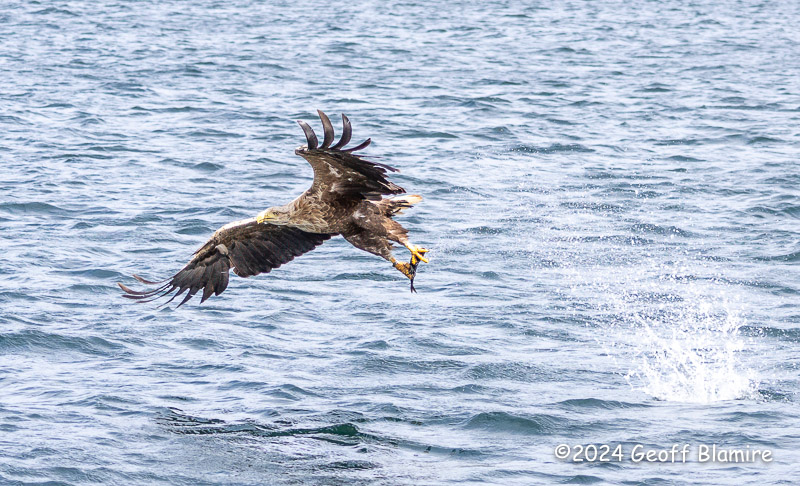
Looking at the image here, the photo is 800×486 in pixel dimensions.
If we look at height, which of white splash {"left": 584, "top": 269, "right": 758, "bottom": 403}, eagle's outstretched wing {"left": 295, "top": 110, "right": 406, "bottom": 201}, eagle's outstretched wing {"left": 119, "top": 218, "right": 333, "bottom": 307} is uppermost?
eagle's outstretched wing {"left": 295, "top": 110, "right": 406, "bottom": 201}

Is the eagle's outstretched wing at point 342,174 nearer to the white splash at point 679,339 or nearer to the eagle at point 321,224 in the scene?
the eagle at point 321,224

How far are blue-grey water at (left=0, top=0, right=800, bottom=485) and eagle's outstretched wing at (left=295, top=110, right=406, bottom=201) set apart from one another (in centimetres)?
204

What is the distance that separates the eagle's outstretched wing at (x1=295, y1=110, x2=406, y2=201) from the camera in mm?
8695

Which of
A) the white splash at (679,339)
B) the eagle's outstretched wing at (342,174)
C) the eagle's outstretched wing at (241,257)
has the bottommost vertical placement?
the white splash at (679,339)

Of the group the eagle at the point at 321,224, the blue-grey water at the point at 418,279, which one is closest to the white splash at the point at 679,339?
the blue-grey water at the point at 418,279

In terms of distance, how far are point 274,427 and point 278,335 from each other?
2.08m

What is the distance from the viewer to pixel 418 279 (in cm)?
1381

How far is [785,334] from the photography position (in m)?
12.0

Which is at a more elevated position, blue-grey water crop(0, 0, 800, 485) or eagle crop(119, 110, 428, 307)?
eagle crop(119, 110, 428, 307)

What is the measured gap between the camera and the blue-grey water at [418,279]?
9.70 metres

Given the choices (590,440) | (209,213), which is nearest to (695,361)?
(590,440)

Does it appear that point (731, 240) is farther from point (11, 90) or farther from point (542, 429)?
point (11, 90)

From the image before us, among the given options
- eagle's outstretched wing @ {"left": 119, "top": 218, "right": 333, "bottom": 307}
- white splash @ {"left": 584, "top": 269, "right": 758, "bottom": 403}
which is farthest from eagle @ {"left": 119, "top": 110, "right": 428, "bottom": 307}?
white splash @ {"left": 584, "top": 269, "right": 758, "bottom": 403}

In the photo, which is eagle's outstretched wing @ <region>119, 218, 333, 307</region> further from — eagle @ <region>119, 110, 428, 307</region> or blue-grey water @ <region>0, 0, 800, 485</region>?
blue-grey water @ <region>0, 0, 800, 485</region>
